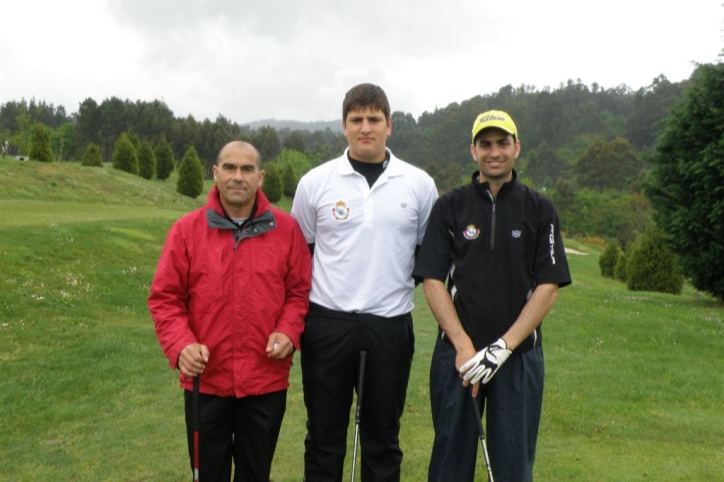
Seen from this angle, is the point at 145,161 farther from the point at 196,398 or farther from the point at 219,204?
the point at 196,398

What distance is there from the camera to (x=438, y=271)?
3.87m

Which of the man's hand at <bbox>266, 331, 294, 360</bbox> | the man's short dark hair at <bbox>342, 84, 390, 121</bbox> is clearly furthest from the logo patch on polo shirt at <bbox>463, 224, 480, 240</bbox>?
the man's hand at <bbox>266, 331, 294, 360</bbox>

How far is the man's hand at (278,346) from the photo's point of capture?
397 cm

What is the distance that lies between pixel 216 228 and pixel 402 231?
3.55 ft

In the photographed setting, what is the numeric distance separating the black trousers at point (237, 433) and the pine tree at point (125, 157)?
45.0 meters

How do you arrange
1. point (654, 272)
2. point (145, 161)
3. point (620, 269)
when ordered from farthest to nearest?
1. point (145, 161)
2. point (620, 269)
3. point (654, 272)

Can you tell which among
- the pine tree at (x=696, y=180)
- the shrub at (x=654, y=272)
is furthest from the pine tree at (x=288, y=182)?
the pine tree at (x=696, y=180)

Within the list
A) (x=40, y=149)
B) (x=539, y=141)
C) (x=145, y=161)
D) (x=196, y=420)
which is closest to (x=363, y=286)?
(x=196, y=420)

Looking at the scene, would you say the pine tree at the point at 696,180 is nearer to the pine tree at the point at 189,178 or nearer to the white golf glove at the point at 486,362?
the white golf glove at the point at 486,362

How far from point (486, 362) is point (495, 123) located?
4.26ft

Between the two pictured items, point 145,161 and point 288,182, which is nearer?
point 145,161

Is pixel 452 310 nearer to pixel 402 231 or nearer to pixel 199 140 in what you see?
pixel 402 231

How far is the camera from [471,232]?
3.83 m

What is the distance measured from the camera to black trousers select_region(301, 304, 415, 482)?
13.5 ft
